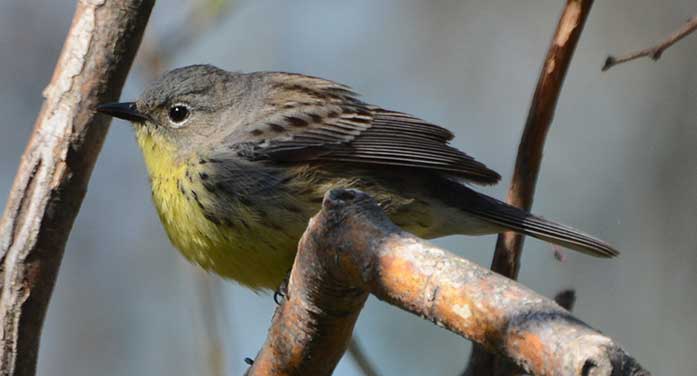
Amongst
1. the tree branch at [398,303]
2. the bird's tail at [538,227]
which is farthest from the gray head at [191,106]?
the tree branch at [398,303]

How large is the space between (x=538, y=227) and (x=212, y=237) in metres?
1.74

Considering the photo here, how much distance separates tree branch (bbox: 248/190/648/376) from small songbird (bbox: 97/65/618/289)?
129cm

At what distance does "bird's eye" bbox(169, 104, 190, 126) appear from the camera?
6.20 meters

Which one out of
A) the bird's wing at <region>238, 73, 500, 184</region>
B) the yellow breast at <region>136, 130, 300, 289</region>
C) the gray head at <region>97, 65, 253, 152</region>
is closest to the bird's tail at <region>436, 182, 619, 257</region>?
the bird's wing at <region>238, 73, 500, 184</region>

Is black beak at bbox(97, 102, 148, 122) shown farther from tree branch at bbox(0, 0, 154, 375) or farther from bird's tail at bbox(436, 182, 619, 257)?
bird's tail at bbox(436, 182, 619, 257)

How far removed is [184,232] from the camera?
17.8 ft

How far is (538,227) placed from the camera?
5480 mm

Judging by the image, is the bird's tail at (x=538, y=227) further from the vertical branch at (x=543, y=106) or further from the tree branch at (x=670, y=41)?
the tree branch at (x=670, y=41)

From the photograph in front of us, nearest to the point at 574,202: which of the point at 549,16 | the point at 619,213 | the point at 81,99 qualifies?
the point at 619,213

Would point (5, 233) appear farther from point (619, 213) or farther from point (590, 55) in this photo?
point (590, 55)

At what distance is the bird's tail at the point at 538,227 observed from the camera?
5.50 m

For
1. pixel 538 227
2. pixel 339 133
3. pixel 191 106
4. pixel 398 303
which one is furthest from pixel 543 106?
pixel 191 106

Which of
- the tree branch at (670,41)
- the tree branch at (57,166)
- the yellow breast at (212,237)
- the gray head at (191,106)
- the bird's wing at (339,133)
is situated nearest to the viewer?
the tree branch at (670,41)

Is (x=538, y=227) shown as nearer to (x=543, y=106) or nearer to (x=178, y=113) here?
(x=543, y=106)
